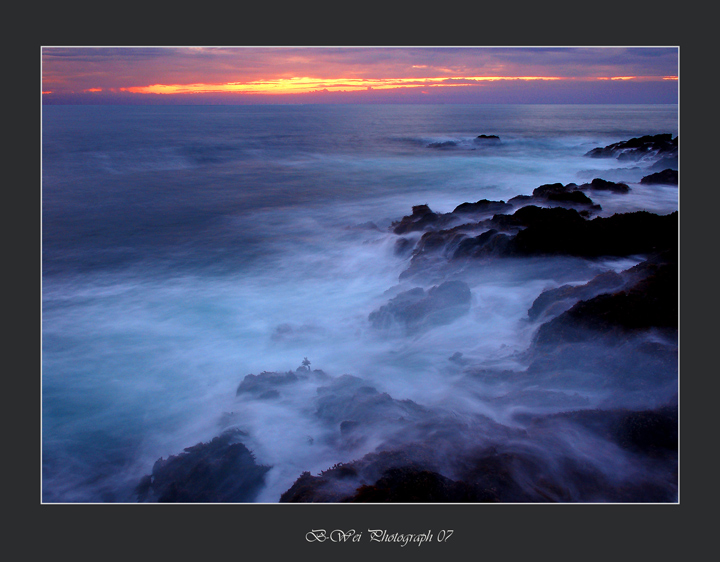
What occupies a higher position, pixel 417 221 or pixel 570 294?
pixel 417 221

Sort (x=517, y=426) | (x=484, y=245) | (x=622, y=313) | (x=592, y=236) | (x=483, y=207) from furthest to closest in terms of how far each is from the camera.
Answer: (x=483, y=207), (x=484, y=245), (x=592, y=236), (x=622, y=313), (x=517, y=426)

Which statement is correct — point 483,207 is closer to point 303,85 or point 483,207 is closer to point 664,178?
point 664,178

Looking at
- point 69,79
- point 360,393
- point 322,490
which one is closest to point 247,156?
point 69,79

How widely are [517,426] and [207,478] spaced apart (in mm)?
2659

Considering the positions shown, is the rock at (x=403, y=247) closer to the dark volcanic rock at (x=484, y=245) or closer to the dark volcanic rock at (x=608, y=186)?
the dark volcanic rock at (x=484, y=245)

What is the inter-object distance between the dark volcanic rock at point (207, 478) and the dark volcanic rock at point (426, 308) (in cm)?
209

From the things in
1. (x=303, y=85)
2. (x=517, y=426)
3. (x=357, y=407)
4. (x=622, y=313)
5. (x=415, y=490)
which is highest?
(x=303, y=85)

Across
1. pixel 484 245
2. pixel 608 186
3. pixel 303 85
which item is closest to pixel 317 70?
pixel 303 85

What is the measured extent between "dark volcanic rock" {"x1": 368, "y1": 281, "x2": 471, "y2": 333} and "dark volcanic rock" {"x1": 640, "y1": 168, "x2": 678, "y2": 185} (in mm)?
4114

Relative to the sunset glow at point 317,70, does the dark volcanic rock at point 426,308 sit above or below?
below

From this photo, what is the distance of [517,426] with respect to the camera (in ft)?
13.2

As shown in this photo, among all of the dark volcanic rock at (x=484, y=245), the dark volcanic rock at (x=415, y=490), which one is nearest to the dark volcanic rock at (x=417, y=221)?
the dark volcanic rock at (x=484, y=245)

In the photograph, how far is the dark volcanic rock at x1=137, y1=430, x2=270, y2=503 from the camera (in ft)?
12.4

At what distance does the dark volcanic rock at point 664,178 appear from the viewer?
23.1 ft
